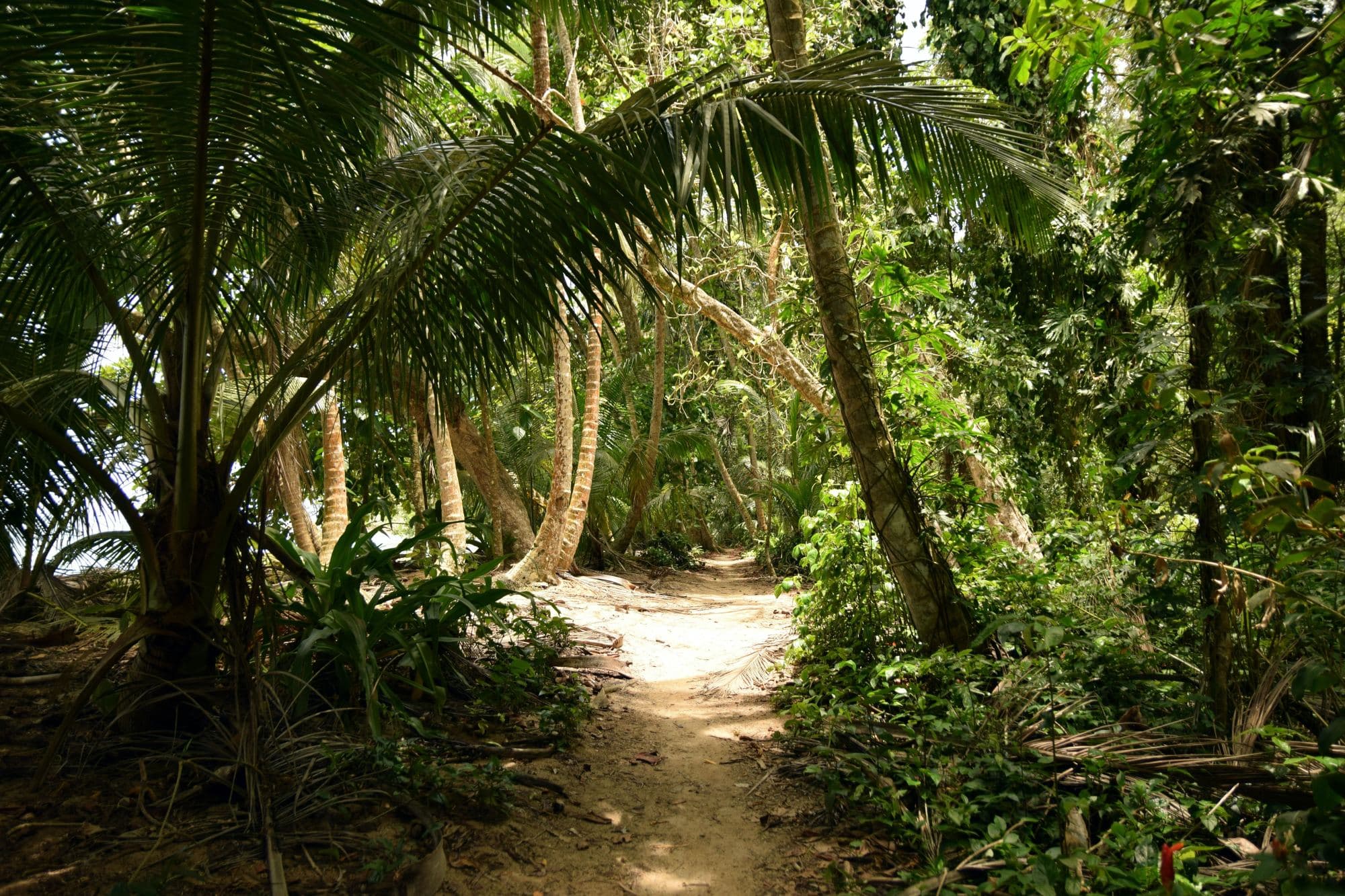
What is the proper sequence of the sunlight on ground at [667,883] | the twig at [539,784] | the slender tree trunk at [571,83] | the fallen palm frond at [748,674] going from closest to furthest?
the sunlight on ground at [667,883], the twig at [539,784], the fallen palm frond at [748,674], the slender tree trunk at [571,83]

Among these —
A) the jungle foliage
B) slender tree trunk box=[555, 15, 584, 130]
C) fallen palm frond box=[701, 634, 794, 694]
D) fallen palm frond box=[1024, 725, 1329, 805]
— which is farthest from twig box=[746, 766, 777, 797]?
slender tree trunk box=[555, 15, 584, 130]

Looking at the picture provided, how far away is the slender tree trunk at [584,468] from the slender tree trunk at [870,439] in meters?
3.98

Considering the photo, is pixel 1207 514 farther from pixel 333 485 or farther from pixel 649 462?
pixel 649 462

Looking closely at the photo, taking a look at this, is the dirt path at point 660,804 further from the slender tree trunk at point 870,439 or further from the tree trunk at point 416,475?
the tree trunk at point 416,475

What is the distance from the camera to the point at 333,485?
716cm

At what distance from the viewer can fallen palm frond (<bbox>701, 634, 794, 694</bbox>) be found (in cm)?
542

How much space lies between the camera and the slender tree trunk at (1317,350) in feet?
11.1

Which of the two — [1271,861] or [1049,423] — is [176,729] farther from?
[1049,423]

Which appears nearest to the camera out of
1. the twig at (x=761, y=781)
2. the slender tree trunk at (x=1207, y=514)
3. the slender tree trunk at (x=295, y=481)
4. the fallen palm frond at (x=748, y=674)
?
the slender tree trunk at (x=1207, y=514)

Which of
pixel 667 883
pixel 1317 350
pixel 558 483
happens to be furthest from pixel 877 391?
pixel 558 483

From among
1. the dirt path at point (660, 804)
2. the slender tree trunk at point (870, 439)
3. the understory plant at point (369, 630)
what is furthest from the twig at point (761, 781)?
the understory plant at point (369, 630)

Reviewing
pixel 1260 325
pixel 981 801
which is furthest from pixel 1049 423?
pixel 981 801

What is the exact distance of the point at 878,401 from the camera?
4.59 metres

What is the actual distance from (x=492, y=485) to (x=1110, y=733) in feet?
25.0
